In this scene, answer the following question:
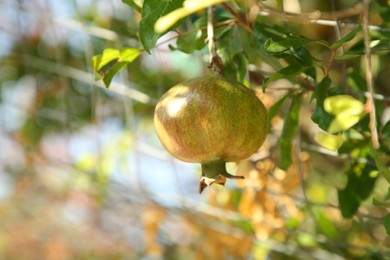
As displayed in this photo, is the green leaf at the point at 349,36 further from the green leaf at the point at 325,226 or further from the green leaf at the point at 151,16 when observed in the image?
the green leaf at the point at 325,226

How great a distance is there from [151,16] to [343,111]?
0.67 ft

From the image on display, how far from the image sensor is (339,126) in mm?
566

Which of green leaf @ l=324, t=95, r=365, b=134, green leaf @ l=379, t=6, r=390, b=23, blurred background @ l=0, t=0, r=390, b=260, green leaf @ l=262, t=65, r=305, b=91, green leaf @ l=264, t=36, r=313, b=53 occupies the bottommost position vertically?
blurred background @ l=0, t=0, r=390, b=260

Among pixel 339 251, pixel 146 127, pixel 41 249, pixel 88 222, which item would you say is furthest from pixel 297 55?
pixel 41 249

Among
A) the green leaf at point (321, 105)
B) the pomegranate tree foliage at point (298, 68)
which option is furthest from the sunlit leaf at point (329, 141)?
the green leaf at point (321, 105)

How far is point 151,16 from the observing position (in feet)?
1.64

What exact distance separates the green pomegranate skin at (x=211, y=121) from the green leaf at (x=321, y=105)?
0.23 feet

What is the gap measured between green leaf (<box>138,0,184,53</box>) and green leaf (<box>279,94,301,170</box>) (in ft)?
0.54

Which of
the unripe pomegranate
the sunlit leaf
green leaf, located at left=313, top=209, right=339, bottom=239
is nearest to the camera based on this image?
the unripe pomegranate

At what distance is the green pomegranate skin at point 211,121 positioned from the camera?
464mm

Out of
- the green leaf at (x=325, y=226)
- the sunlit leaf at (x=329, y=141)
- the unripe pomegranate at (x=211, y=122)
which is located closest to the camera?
the unripe pomegranate at (x=211, y=122)

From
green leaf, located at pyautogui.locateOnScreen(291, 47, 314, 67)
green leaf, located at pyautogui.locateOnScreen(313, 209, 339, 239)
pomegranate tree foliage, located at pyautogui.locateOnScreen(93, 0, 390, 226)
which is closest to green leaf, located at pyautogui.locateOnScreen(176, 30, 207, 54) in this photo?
pomegranate tree foliage, located at pyautogui.locateOnScreen(93, 0, 390, 226)

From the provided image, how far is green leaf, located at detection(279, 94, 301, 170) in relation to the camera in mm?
609

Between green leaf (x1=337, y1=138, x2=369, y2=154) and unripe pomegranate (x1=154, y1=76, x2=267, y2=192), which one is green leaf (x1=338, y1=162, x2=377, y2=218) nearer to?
green leaf (x1=337, y1=138, x2=369, y2=154)
